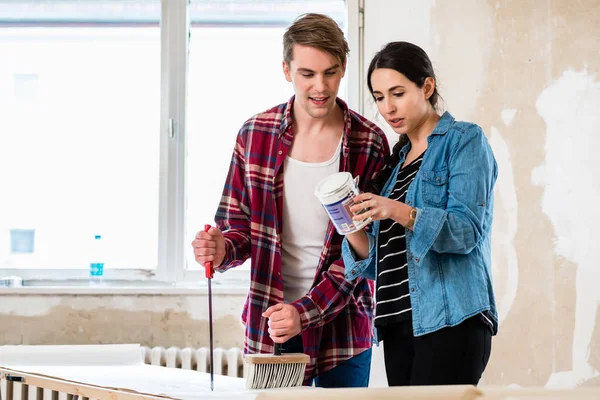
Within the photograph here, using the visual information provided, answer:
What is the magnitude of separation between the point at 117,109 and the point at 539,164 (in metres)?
1.79

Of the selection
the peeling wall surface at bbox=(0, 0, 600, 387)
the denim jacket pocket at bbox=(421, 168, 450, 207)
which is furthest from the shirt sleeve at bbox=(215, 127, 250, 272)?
the peeling wall surface at bbox=(0, 0, 600, 387)

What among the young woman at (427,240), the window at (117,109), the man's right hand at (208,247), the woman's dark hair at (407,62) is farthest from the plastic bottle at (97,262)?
the woman's dark hair at (407,62)

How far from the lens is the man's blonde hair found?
5.05ft

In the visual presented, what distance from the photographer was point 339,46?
1.55 meters

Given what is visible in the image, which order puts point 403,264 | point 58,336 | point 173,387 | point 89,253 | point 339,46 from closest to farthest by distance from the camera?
point 173,387
point 403,264
point 339,46
point 58,336
point 89,253

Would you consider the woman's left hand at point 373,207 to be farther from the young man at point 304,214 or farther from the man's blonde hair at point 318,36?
the man's blonde hair at point 318,36

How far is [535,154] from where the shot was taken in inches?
97.7

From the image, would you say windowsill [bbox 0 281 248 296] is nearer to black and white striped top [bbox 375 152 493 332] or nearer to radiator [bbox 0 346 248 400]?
radiator [bbox 0 346 248 400]

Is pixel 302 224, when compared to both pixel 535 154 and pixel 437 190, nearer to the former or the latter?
pixel 437 190

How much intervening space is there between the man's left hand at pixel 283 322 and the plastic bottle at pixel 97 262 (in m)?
1.52

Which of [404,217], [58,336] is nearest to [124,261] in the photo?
[58,336]

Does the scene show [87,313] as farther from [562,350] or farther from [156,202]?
[562,350]

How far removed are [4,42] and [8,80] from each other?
173mm

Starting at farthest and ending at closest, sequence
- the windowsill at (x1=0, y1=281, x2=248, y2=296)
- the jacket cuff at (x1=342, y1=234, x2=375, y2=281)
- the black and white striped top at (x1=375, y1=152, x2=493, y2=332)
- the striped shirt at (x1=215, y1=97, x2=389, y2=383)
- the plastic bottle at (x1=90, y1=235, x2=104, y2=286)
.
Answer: the plastic bottle at (x1=90, y1=235, x2=104, y2=286) → the windowsill at (x1=0, y1=281, x2=248, y2=296) → the striped shirt at (x1=215, y1=97, x2=389, y2=383) → the jacket cuff at (x1=342, y1=234, x2=375, y2=281) → the black and white striped top at (x1=375, y1=152, x2=493, y2=332)
